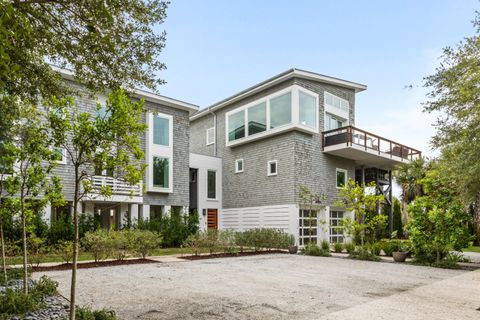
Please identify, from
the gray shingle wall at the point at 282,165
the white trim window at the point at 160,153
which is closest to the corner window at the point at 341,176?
the gray shingle wall at the point at 282,165

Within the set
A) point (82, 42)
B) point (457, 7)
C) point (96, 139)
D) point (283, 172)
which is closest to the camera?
point (96, 139)

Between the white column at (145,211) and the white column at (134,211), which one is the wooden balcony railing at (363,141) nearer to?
the white column at (145,211)

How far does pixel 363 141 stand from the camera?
2158 cm

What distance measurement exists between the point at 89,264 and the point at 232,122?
1431 cm

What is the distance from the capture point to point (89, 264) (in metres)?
11.6

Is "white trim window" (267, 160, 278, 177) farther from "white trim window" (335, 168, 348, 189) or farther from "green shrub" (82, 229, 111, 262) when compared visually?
"green shrub" (82, 229, 111, 262)

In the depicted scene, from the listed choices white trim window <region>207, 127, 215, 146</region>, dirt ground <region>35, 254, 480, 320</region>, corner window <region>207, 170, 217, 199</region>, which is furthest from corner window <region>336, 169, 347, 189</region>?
dirt ground <region>35, 254, 480, 320</region>

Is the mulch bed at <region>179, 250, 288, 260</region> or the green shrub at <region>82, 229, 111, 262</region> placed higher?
the green shrub at <region>82, 229, 111, 262</region>

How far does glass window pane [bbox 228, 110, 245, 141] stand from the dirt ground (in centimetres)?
1264

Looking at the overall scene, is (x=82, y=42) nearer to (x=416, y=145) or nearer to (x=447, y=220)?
(x=447, y=220)

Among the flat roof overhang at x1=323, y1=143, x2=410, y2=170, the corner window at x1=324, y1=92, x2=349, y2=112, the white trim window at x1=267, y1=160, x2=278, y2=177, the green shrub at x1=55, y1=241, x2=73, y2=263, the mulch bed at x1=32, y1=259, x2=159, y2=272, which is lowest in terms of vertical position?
the mulch bed at x1=32, y1=259, x2=159, y2=272

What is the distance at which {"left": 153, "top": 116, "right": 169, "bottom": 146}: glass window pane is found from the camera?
66.5ft

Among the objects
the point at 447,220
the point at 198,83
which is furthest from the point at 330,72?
the point at 447,220

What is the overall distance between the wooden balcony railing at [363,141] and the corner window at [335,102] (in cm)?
186
